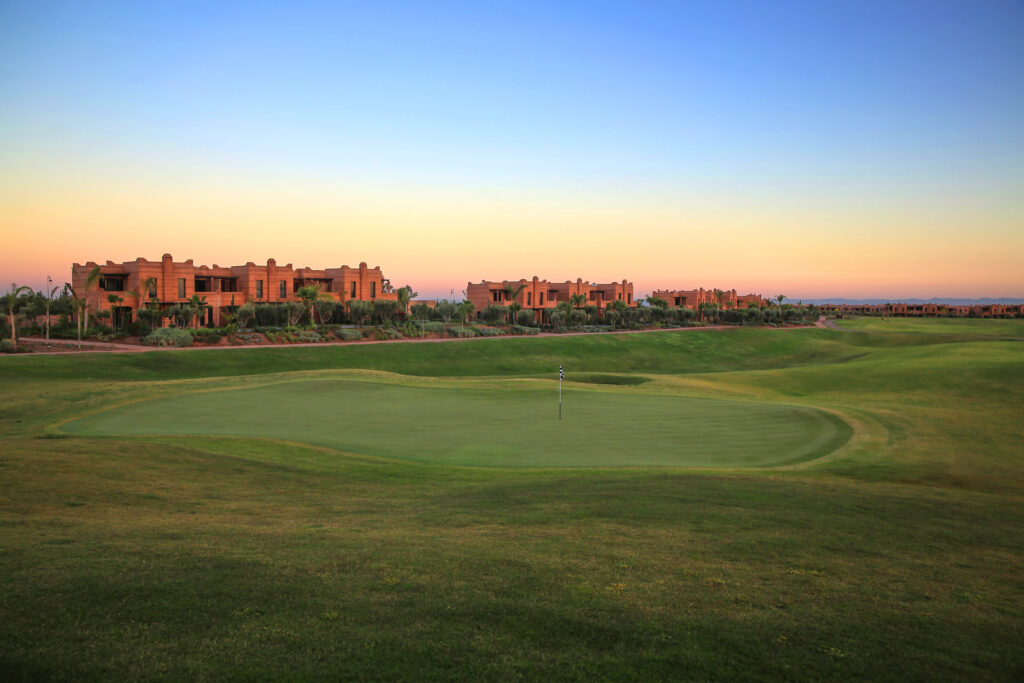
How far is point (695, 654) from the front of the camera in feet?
21.7

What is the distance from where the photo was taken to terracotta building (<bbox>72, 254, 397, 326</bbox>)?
75.7 m

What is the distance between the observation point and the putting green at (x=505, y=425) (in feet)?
67.5

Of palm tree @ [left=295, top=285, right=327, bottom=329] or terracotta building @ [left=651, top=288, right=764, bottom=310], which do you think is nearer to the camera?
palm tree @ [left=295, top=285, right=327, bottom=329]

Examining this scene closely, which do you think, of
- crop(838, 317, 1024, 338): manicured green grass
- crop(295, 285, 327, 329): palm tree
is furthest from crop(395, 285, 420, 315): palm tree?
crop(838, 317, 1024, 338): manicured green grass

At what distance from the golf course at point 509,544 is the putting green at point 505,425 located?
20 cm

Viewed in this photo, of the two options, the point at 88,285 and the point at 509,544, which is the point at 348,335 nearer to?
the point at 88,285

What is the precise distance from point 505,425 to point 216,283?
244 ft

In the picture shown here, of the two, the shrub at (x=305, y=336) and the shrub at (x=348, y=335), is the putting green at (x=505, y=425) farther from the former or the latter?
the shrub at (x=348, y=335)

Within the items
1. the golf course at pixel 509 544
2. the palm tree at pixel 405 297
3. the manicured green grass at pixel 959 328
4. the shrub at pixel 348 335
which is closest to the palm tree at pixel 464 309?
the palm tree at pixel 405 297

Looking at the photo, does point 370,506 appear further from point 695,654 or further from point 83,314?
point 83,314

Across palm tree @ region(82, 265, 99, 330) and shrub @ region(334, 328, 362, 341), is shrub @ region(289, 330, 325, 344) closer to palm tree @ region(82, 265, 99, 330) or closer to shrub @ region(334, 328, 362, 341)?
shrub @ region(334, 328, 362, 341)

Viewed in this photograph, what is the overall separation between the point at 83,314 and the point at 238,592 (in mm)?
76040

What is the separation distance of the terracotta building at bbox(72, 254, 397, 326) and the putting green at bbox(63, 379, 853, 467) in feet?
172

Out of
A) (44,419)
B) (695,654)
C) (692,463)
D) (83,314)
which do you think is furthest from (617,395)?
(83,314)
